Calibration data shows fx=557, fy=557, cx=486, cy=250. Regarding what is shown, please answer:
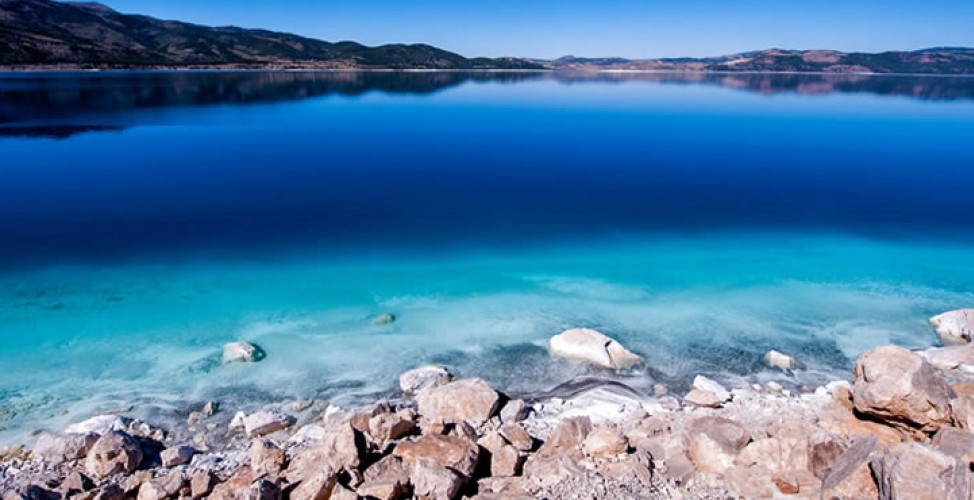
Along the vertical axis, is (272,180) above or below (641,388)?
above

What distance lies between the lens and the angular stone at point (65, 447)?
9867 mm

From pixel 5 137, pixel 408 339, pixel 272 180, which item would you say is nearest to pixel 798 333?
pixel 408 339

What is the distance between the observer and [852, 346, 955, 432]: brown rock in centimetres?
965

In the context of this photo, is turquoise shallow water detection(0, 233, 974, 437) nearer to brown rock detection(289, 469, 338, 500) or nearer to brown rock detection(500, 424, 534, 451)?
brown rock detection(500, 424, 534, 451)

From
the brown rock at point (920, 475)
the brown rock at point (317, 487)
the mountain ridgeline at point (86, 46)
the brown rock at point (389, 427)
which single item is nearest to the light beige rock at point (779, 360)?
the brown rock at point (920, 475)

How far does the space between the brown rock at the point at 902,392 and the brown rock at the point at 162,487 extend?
471 inches

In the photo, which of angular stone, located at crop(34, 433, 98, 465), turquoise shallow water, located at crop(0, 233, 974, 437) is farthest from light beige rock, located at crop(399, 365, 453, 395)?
angular stone, located at crop(34, 433, 98, 465)

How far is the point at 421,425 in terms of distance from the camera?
1066cm

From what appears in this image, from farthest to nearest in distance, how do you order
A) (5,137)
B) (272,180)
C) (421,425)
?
1. (5,137)
2. (272,180)
3. (421,425)

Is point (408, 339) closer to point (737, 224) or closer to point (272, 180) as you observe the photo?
point (737, 224)

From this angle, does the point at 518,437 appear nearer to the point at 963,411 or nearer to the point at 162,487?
the point at 162,487

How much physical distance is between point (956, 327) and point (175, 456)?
2000cm

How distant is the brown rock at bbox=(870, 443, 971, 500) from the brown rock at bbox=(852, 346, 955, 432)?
2343mm

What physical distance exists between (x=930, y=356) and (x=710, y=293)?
6.45 metres
